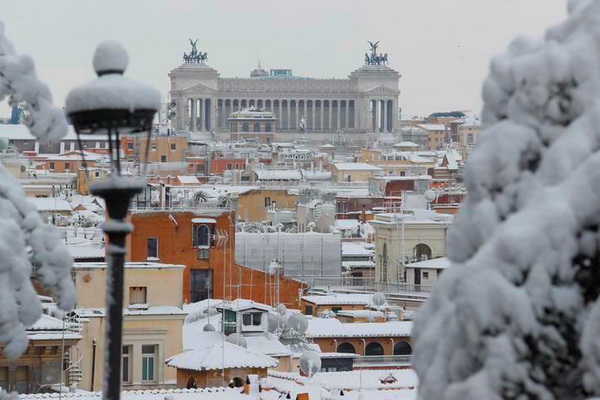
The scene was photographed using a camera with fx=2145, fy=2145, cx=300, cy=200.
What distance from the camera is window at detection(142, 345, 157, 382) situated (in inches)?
852

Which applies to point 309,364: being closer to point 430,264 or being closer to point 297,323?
point 297,323

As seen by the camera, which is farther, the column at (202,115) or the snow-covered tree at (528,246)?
the column at (202,115)

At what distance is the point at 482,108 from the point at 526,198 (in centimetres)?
31

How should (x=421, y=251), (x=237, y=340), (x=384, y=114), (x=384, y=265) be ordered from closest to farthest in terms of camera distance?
(x=237, y=340) → (x=421, y=251) → (x=384, y=265) → (x=384, y=114)

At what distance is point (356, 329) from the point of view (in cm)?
2842

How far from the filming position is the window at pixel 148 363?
2164 centimetres

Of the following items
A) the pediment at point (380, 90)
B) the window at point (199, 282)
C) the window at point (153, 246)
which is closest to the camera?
the window at point (153, 246)

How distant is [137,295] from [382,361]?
496cm

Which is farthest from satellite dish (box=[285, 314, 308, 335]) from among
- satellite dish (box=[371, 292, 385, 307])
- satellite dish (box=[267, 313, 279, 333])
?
satellite dish (box=[371, 292, 385, 307])

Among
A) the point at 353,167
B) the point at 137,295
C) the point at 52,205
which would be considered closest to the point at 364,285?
the point at 52,205

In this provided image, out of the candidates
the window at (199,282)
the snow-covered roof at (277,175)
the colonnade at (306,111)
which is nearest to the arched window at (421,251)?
the window at (199,282)

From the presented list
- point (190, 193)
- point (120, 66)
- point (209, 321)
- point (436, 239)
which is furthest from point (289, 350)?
point (190, 193)

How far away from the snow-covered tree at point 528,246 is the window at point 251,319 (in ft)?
66.3

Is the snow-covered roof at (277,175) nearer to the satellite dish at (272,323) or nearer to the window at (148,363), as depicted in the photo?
the satellite dish at (272,323)
